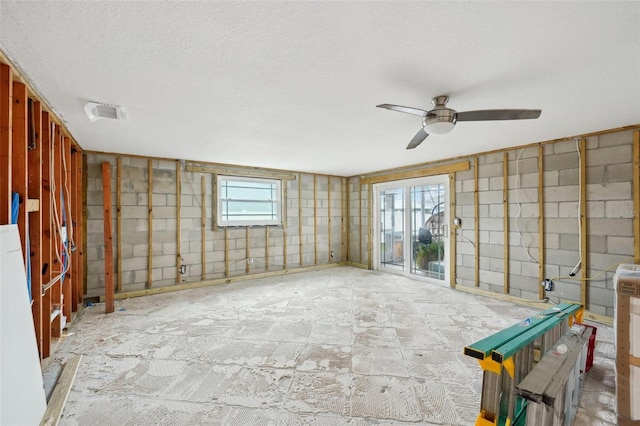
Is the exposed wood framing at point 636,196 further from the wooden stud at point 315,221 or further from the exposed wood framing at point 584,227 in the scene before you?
the wooden stud at point 315,221

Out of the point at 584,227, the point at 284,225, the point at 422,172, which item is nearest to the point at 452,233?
the point at 422,172

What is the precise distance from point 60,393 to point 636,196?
573 centimetres

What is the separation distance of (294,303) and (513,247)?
336 cm

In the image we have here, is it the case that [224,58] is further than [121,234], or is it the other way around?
[121,234]

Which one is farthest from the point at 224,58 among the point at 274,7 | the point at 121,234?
the point at 121,234

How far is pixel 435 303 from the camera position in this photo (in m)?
4.00

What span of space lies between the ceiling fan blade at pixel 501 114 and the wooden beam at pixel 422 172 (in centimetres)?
267

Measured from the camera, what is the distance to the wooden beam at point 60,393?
5.64ft

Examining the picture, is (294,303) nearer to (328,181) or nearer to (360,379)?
(360,379)

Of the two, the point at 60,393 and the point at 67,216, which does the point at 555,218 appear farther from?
the point at 67,216

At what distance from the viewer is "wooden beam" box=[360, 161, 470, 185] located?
4664 millimetres

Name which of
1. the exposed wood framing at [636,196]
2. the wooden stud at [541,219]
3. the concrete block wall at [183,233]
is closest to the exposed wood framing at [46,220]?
the concrete block wall at [183,233]

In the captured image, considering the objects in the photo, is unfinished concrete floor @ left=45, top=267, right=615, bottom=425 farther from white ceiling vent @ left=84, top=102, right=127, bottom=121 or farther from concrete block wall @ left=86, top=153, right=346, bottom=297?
white ceiling vent @ left=84, top=102, right=127, bottom=121

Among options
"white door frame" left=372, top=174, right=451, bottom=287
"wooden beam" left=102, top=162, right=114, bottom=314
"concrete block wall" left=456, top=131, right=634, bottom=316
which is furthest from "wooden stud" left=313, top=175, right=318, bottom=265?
"wooden beam" left=102, top=162, right=114, bottom=314
